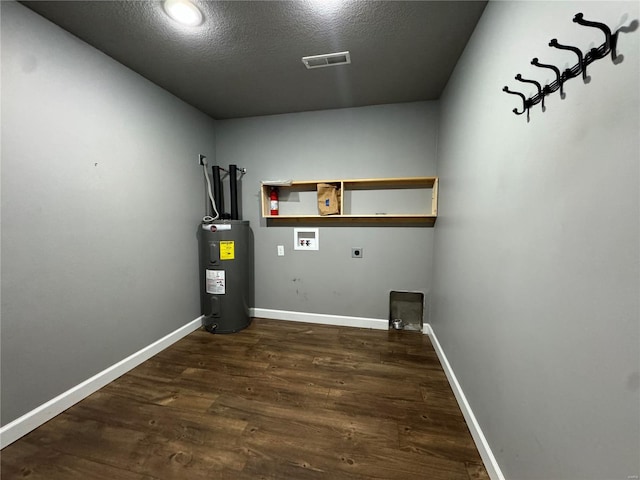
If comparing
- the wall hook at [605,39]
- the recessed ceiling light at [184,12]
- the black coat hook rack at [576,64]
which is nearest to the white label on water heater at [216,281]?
the recessed ceiling light at [184,12]

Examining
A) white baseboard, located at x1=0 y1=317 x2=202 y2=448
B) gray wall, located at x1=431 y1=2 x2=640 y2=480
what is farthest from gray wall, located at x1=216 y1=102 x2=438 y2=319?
white baseboard, located at x1=0 y1=317 x2=202 y2=448

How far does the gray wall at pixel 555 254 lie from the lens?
2.00 ft

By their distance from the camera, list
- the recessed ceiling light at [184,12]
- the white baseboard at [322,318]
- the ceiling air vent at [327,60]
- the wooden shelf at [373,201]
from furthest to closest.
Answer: the white baseboard at [322,318] → the wooden shelf at [373,201] → the ceiling air vent at [327,60] → the recessed ceiling light at [184,12]

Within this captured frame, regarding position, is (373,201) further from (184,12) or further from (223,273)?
(184,12)

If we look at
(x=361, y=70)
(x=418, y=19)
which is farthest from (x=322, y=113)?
(x=418, y=19)

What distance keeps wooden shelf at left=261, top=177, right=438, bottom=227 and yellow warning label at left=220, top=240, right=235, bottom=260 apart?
507mm

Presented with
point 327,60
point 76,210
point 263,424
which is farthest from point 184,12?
point 263,424

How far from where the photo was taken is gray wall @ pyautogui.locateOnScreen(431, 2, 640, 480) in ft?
2.00

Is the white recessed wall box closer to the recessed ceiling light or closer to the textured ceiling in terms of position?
the textured ceiling

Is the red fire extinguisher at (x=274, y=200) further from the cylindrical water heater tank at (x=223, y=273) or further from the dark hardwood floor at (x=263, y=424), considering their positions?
the dark hardwood floor at (x=263, y=424)

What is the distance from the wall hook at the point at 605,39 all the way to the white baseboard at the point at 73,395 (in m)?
2.99

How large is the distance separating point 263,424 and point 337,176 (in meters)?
2.32

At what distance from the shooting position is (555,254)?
85 centimetres

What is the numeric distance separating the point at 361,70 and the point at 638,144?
1.91 meters
